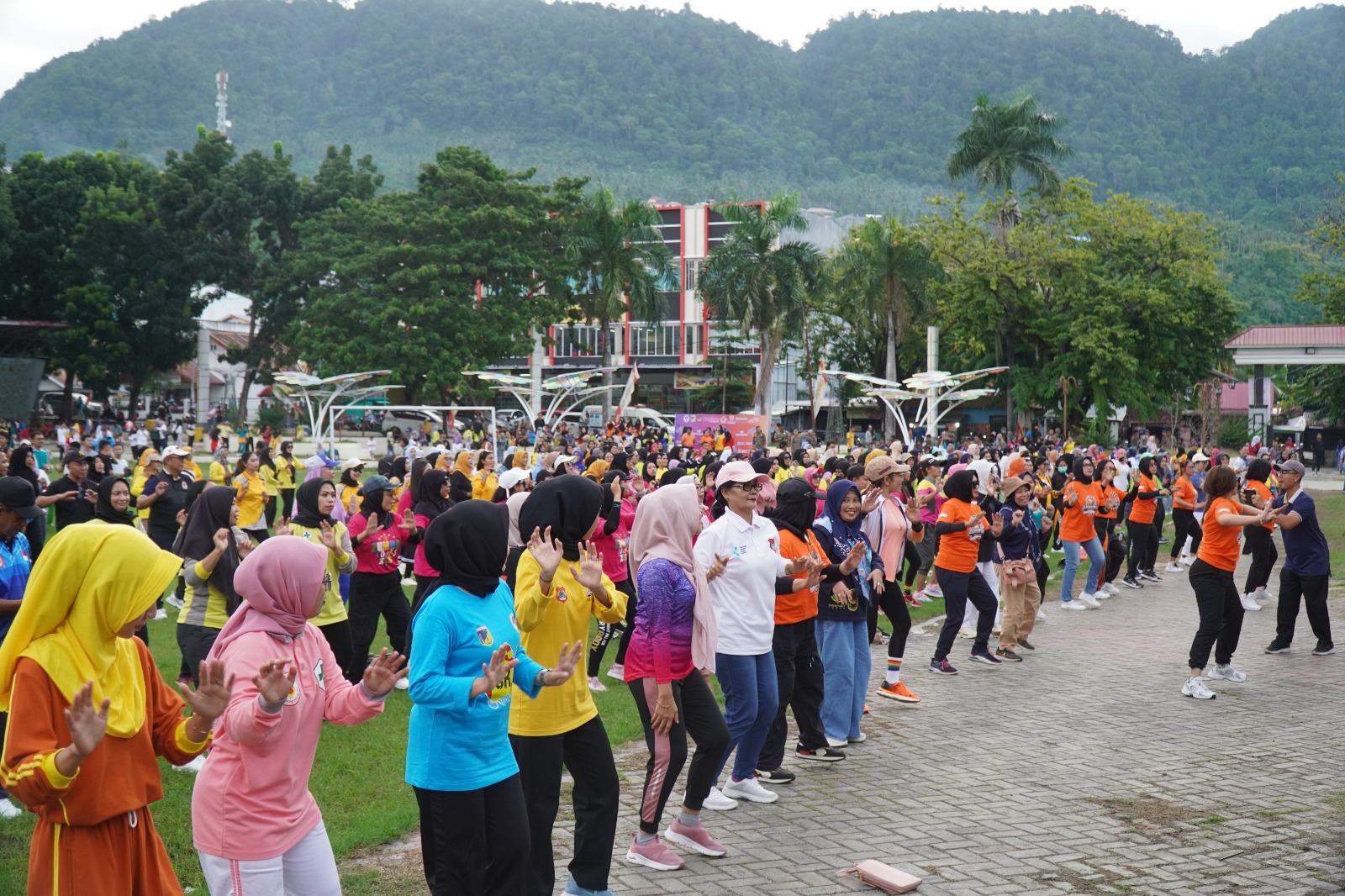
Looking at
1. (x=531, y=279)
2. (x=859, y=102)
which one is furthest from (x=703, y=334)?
(x=859, y=102)

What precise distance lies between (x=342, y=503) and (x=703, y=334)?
220ft

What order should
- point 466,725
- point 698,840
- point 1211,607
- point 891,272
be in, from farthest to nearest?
point 891,272, point 1211,607, point 698,840, point 466,725

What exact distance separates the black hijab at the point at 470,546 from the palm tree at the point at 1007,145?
147 ft

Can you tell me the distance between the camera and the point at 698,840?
5.39 metres

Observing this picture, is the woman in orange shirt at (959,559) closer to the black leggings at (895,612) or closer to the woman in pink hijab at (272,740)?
the black leggings at (895,612)

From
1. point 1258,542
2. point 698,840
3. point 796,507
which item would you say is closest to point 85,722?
point 698,840

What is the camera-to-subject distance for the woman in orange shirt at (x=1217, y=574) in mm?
8719

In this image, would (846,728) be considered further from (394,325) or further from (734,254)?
(734,254)

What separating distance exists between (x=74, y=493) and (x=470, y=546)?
24.9 ft

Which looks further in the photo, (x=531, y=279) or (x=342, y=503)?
(x=531, y=279)

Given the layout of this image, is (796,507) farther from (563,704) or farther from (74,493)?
(74,493)

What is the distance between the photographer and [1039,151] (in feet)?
156

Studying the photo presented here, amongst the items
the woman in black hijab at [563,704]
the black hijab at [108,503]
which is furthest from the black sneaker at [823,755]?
the black hijab at [108,503]

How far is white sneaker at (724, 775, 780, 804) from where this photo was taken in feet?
20.3
